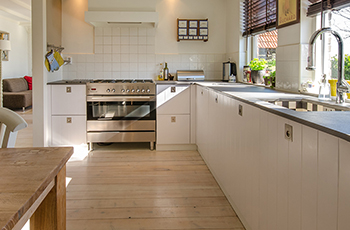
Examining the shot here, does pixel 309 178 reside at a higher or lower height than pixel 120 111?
lower

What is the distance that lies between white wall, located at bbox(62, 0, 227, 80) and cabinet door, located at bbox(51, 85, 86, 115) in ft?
2.22

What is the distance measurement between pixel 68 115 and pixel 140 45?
1448 mm

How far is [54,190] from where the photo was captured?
1.25 m

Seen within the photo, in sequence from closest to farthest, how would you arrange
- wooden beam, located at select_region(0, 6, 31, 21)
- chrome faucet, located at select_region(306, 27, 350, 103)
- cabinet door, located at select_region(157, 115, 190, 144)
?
chrome faucet, located at select_region(306, 27, 350, 103) → cabinet door, located at select_region(157, 115, 190, 144) → wooden beam, located at select_region(0, 6, 31, 21)

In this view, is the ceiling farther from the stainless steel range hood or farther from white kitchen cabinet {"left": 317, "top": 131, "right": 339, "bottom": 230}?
white kitchen cabinet {"left": 317, "top": 131, "right": 339, "bottom": 230}

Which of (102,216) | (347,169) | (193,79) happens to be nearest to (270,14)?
(193,79)

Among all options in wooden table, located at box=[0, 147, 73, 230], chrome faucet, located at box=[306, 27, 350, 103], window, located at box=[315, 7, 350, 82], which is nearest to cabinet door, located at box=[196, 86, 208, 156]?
window, located at box=[315, 7, 350, 82]

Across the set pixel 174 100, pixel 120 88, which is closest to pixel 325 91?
pixel 174 100

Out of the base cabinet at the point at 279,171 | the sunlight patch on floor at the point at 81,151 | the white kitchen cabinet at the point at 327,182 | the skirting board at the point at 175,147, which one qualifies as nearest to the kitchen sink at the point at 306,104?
the base cabinet at the point at 279,171

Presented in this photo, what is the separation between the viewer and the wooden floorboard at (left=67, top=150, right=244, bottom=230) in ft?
7.79

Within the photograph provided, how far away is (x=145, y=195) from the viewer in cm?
288

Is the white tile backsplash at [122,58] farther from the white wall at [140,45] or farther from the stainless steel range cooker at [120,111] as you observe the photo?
the stainless steel range cooker at [120,111]

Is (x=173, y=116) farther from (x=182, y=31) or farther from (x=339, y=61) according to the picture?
(x=339, y=61)

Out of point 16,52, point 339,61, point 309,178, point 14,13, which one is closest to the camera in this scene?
point 309,178
